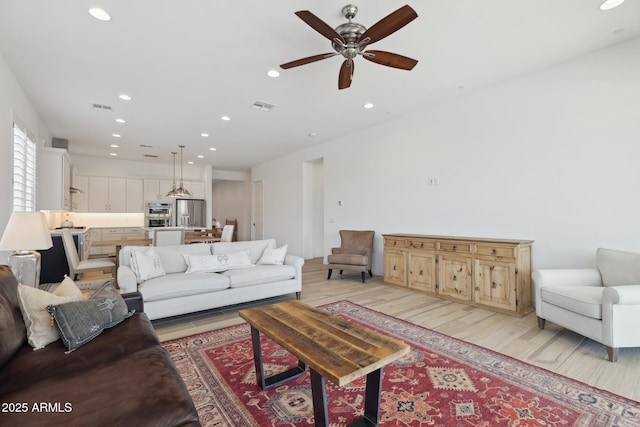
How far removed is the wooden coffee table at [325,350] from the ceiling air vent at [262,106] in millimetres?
3467

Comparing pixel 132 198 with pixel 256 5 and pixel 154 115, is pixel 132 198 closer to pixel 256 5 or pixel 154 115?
pixel 154 115

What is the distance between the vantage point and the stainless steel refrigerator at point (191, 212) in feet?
32.0

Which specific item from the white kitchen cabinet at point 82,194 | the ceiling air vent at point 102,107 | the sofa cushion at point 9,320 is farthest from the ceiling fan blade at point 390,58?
the white kitchen cabinet at point 82,194

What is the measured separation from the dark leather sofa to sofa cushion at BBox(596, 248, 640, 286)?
3.77 meters

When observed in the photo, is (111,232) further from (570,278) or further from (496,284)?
(570,278)

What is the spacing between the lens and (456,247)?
4.13m

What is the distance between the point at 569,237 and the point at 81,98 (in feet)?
22.4

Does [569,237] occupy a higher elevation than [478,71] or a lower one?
lower

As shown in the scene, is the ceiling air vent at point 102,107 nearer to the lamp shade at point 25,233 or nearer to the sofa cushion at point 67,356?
the lamp shade at point 25,233

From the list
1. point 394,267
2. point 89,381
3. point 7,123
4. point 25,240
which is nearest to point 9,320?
point 89,381

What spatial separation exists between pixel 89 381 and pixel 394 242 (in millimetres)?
4306

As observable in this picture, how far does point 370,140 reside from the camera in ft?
19.7

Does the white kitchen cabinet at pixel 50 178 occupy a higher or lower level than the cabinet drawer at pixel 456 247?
higher

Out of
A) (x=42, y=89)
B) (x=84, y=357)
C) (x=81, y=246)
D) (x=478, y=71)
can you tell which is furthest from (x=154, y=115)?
(x=478, y=71)
